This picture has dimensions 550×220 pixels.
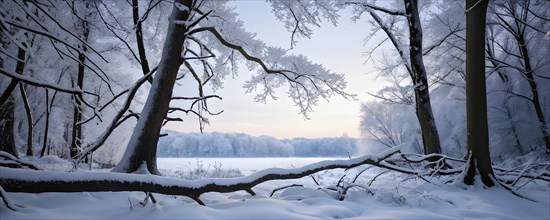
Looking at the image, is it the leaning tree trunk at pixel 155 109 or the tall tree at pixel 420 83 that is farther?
the tall tree at pixel 420 83

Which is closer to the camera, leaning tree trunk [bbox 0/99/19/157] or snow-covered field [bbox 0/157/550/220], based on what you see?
snow-covered field [bbox 0/157/550/220]

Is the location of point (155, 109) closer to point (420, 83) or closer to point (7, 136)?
point (420, 83)

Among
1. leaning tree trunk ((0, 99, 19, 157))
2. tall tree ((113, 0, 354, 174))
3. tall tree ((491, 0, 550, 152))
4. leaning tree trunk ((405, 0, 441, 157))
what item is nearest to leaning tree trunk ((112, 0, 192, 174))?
tall tree ((113, 0, 354, 174))

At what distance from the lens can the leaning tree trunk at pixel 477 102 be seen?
4.70 meters

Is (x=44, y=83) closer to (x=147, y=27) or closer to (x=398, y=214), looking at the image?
(x=398, y=214)

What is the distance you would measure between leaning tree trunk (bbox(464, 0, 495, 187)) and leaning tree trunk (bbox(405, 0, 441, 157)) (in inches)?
66.2

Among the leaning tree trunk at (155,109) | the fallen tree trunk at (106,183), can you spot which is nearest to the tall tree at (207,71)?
the leaning tree trunk at (155,109)

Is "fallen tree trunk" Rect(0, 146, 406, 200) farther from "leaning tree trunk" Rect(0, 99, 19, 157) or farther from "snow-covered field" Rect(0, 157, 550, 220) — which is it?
"leaning tree trunk" Rect(0, 99, 19, 157)

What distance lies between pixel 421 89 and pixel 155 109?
19.5 feet

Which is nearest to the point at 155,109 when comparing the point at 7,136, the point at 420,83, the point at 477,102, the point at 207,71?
the point at 207,71

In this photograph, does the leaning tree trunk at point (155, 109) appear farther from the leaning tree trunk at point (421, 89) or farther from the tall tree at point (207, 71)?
the leaning tree trunk at point (421, 89)

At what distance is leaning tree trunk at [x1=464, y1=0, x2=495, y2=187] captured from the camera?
4699 mm

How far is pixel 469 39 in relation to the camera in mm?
5074

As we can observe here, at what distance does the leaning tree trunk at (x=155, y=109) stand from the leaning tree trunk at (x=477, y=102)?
200 inches
